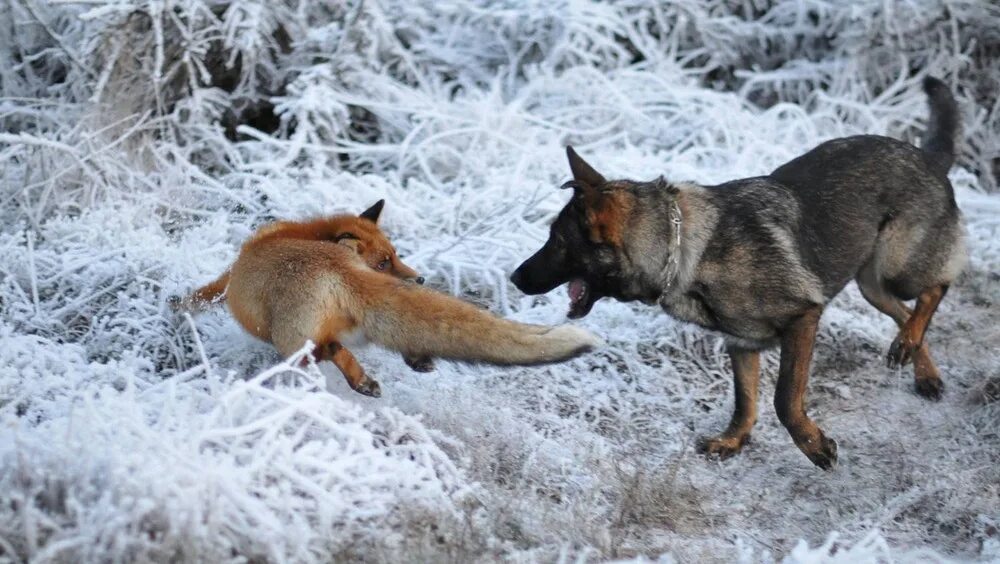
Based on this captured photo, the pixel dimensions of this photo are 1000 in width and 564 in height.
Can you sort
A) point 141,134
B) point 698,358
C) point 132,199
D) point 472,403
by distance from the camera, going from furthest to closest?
point 141,134 → point 132,199 → point 698,358 → point 472,403

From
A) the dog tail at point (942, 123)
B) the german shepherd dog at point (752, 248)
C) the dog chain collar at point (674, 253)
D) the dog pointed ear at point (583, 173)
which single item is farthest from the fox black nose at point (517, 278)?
the dog tail at point (942, 123)

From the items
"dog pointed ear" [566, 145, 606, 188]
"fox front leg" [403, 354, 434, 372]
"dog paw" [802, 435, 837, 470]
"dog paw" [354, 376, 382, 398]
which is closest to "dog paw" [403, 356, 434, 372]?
"fox front leg" [403, 354, 434, 372]

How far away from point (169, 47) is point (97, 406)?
437 centimetres

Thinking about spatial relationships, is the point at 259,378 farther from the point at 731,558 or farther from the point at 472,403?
the point at 731,558

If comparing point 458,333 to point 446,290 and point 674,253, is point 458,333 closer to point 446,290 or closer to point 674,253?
point 674,253

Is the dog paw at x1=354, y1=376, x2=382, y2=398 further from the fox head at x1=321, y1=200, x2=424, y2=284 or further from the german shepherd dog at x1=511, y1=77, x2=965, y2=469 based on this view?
the german shepherd dog at x1=511, y1=77, x2=965, y2=469

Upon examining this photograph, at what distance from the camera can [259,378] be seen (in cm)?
358

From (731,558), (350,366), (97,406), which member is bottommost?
(731,558)

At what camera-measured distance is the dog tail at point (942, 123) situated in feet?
19.6

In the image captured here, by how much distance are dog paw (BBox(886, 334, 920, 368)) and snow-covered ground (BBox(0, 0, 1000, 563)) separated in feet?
0.40

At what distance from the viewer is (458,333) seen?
3.77 meters

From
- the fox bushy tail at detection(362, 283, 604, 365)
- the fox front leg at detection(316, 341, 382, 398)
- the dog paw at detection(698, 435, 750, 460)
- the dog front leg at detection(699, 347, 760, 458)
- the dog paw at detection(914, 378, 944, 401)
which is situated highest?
the fox bushy tail at detection(362, 283, 604, 365)

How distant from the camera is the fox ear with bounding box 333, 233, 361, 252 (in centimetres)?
456

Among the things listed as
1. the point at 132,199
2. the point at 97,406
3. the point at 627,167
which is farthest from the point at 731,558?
the point at 132,199
